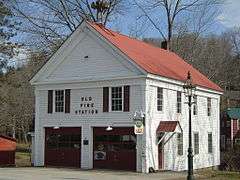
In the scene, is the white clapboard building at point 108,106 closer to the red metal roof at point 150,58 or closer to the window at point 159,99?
the window at point 159,99

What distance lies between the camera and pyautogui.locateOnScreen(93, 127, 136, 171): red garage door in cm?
3459

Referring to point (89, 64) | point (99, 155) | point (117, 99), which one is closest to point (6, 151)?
point (99, 155)

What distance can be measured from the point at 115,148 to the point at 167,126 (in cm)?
367

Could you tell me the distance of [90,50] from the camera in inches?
1455

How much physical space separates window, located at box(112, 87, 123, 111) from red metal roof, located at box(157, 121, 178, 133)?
9.19 ft

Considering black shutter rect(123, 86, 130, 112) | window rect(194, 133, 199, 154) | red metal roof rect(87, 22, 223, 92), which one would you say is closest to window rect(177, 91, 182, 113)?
red metal roof rect(87, 22, 223, 92)

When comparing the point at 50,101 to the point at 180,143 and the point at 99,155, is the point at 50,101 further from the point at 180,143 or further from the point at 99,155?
the point at 180,143

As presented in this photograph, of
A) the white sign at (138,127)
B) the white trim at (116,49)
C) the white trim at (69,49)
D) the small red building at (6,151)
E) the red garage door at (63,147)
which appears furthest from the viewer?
the small red building at (6,151)

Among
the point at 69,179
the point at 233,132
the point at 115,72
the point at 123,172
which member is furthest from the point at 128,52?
the point at 233,132

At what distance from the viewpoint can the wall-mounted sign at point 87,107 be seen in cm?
3620

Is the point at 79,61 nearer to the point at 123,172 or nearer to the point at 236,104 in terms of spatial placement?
the point at 123,172

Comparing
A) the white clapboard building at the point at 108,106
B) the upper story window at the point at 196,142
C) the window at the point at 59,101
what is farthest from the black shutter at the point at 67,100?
the upper story window at the point at 196,142

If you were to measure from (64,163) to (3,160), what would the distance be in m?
6.57

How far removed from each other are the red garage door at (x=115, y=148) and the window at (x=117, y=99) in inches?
53.2
